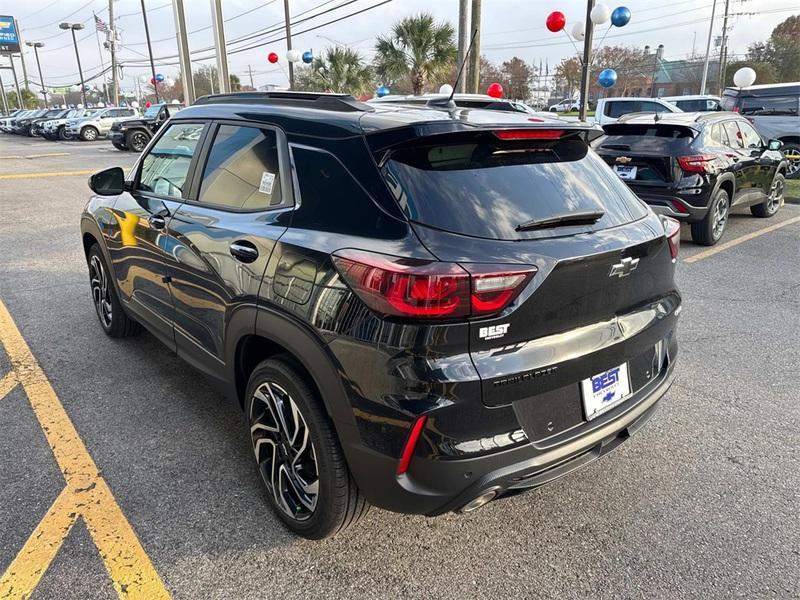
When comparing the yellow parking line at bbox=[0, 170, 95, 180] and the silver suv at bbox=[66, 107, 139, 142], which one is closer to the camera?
the yellow parking line at bbox=[0, 170, 95, 180]

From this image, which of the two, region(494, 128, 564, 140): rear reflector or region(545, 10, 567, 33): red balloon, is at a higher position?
region(545, 10, 567, 33): red balloon

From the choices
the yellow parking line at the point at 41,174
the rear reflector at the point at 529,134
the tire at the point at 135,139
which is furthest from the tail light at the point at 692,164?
the tire at the point at 135,139

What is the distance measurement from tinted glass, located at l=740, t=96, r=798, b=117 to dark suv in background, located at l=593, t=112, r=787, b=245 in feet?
26.4

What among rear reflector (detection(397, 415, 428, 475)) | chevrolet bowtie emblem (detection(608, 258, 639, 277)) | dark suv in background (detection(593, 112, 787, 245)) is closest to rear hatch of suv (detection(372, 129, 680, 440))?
chevrolet bowtie emblem (detection(608, 258, 639, 277))

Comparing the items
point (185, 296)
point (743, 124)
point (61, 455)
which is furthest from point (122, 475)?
point (743, 124)

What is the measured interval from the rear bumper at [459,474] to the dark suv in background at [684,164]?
524 centimetres

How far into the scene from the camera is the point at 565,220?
2.13m

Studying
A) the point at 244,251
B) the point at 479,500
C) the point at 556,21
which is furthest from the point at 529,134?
the point at 556,21

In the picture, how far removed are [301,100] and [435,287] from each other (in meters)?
1.46

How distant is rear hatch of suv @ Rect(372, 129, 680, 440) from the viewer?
1.88m

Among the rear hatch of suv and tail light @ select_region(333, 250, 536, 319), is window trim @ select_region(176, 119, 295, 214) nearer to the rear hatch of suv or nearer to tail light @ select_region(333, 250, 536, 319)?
the rear hatch of suv

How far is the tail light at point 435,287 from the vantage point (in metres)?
1.77

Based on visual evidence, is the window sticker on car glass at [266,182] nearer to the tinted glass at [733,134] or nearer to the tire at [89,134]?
the tinted glass at [733,134]

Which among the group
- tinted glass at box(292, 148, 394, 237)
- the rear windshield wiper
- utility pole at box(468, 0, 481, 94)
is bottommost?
the rear windshield wiper
